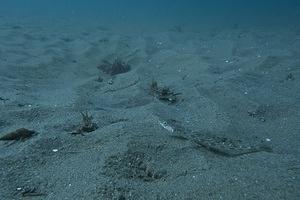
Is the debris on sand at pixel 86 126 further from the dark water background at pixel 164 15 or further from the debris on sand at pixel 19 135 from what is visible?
the dark water background at pixel 164 15

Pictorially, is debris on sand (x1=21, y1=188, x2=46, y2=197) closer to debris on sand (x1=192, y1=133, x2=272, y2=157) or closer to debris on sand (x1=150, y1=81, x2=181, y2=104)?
debris on sand (x1=192, y1=133, x2=272, y2=157)

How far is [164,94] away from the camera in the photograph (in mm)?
6480

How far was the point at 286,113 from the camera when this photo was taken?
5.91 meters

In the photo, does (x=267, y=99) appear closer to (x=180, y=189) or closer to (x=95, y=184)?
(x=180, y=189)

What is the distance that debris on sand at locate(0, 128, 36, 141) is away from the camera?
4.67 metres

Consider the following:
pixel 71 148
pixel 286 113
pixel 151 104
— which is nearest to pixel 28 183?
pixel 71 148

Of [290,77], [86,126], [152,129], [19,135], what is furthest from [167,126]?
[290,77]

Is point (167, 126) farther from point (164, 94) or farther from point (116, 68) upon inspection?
point (116, 68)

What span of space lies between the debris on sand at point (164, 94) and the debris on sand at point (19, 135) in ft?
7.78

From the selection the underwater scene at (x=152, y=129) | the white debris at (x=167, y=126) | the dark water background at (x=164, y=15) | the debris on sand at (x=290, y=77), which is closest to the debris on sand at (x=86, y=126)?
the underwater scene at (x=152, y=129)

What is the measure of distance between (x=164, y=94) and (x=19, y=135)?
2.61 m

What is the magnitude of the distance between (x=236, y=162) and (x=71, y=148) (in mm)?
1850

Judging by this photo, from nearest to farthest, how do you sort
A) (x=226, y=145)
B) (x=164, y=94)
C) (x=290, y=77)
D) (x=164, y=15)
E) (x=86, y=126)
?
(x=226, y=145) < (x=86, y=126) < (x=164, y=94) < (x=290, y=77) < (x=164, y=15)

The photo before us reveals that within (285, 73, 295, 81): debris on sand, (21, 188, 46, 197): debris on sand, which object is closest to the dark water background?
(285, 73, 295, 81): debris on sand
